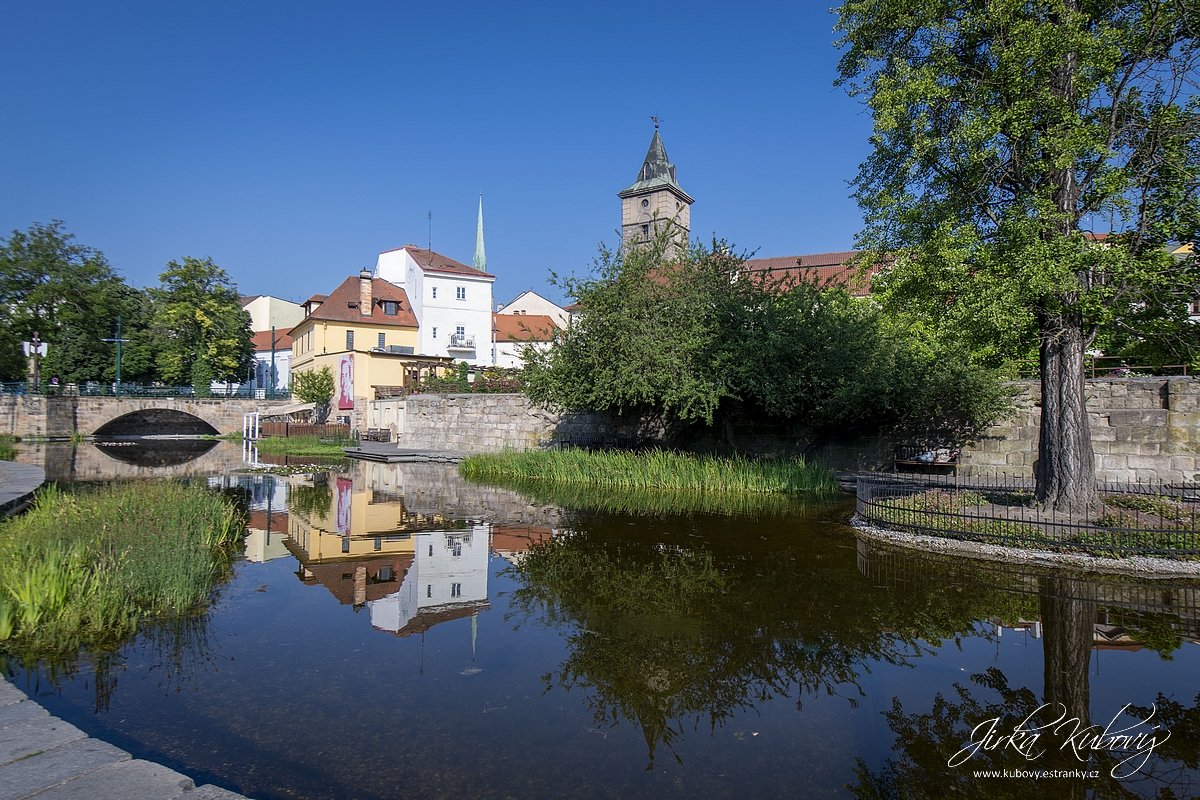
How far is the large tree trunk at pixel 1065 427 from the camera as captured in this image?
884 cm

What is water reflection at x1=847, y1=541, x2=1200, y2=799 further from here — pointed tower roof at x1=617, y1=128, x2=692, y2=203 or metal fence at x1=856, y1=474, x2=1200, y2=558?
pointed tower roof at x1=617, y1=128, x2=692, y2=203

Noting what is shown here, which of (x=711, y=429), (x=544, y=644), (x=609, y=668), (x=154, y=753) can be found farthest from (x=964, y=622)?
(x=711, y=429)

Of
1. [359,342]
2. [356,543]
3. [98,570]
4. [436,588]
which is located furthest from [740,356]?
[359,342]

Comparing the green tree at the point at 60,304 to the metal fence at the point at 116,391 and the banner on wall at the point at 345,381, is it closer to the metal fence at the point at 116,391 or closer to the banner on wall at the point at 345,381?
the metal fence at the point at 116,391

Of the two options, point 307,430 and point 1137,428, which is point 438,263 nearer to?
point 307,430

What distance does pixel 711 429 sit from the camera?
1920 cm

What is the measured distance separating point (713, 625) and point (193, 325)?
175ft

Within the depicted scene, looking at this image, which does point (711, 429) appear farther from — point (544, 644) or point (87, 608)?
point (87, 608)

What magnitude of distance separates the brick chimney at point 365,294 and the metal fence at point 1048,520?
135 ft

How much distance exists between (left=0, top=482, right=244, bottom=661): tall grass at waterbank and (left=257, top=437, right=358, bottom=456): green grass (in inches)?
752

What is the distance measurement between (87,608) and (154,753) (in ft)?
8.65

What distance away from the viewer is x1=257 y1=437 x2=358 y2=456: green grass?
26902 millimetres

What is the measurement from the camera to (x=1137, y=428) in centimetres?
1366

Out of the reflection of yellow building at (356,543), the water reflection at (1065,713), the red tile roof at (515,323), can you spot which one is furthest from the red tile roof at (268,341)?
the water reflection at (1065,713)
